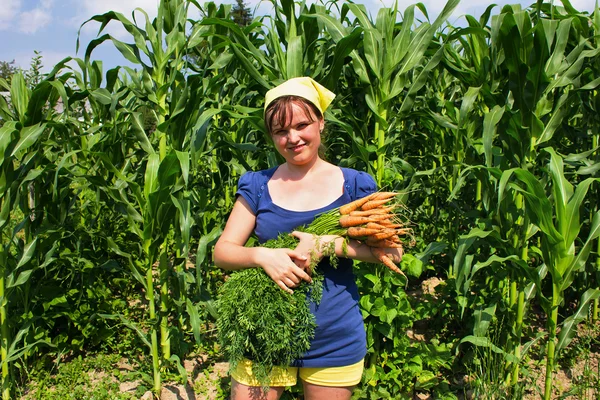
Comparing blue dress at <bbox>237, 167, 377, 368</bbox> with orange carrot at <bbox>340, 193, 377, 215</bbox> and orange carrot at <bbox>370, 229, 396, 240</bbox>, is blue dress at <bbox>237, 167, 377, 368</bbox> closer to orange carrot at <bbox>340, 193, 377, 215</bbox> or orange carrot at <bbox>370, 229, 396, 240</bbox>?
orange carrot at <bbox>340, 193, 377, 215</bbox>

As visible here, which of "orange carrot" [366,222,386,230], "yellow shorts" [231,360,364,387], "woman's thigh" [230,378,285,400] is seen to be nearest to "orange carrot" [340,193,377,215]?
"orange carrot" [366,222,386,230]

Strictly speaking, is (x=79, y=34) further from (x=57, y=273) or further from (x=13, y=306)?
(x=13, y=306)

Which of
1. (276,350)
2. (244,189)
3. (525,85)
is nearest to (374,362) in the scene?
(276,350)

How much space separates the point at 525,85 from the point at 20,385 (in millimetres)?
4188

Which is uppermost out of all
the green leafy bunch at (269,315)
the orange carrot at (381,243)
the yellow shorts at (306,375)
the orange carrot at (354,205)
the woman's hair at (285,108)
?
the woman's hair at (285,108)

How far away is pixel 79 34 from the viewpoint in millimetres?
3506

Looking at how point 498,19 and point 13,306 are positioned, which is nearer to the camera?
point 498,19

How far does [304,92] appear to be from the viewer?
183 centimetres

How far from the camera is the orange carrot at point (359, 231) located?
5.57ft

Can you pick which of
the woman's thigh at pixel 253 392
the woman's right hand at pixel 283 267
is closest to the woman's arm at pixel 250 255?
the woman's right hand at pixel 283 267

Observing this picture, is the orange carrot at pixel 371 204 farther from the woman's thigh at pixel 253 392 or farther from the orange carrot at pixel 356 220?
the woman's thigh at pixel 253 392

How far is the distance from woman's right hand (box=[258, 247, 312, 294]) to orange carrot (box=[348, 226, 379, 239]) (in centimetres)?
21

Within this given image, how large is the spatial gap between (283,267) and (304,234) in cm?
15

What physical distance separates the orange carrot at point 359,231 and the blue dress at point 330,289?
0.63ft
